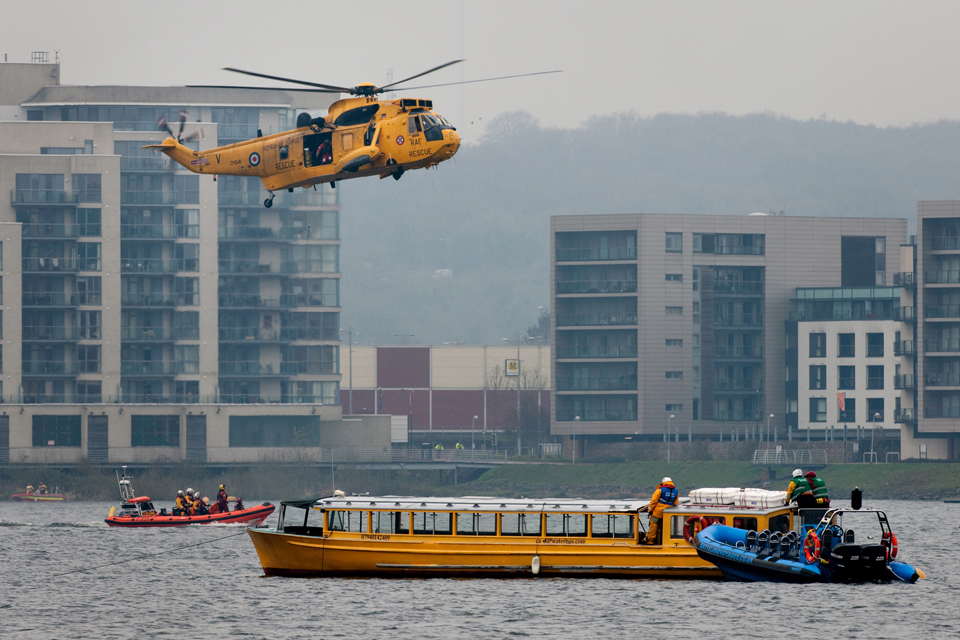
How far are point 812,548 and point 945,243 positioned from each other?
333 feet

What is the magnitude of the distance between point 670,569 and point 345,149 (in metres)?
27.2

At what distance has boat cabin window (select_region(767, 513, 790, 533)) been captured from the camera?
176ft

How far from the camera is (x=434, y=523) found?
5434cm

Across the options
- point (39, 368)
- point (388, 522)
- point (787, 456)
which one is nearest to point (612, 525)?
point (388, 522)

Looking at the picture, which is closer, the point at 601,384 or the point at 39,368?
the point at 39,368

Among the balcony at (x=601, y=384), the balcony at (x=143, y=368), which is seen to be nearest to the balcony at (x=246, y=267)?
the balcony at (x=143, y=368)

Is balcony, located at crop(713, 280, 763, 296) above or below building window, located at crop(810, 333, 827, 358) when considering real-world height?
above

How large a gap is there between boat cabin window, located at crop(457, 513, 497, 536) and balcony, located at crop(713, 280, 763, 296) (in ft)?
390

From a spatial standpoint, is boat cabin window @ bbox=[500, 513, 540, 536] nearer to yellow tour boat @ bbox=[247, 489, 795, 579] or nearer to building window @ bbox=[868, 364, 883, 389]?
yellow tour boat @ bbox=[247, 489, 795, 579]

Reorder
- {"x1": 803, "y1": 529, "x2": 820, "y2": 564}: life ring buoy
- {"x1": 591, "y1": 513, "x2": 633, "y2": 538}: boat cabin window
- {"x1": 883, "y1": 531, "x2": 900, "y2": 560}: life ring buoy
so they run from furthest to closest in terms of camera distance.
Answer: {"x1": 591, "y1": 513, "x2": 633, "y2": 538}: boat cabin window
{"x1": 883, "y1": 531, "x2": 900, "y2": 560}: life ring buoy
{"x1": 803, "y1": 529, "x2": 820, "y2": 564}: life ring buoy

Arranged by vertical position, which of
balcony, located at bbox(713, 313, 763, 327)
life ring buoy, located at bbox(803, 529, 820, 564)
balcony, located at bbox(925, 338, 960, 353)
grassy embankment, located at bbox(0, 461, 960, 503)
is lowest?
grassy embankment, located at bbox(0, 461, 960, 503)

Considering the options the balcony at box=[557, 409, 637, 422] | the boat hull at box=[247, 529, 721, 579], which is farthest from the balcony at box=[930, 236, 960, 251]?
the boat hull at box=[247, 529, 721, 579]

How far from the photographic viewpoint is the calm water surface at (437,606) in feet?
161

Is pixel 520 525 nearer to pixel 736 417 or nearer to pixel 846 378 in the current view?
pixel 846 378
